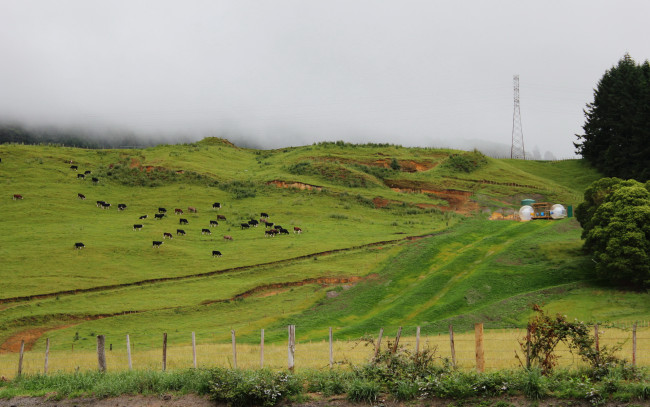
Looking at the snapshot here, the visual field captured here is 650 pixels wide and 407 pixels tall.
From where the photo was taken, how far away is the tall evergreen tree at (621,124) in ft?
331

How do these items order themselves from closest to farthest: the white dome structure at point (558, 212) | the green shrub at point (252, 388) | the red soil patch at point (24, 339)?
1. the green shrub at point (252, 388)
2. the red soil patch at point (24, 339)
3. the white dome structure at point (558, 212)

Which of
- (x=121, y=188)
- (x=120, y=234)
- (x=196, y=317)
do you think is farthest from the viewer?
(x=121, y=188)

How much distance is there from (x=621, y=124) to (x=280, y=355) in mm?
100606

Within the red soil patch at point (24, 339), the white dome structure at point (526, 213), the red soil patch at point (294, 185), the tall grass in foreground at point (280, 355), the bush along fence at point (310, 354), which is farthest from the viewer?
the red soil patch at point (294, 185)

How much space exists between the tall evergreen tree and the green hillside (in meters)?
10.8

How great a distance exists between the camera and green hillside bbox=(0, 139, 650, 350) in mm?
47438

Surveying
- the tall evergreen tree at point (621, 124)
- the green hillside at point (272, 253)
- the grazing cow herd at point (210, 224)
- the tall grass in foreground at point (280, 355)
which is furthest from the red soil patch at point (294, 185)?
the tall grass in foreground at point (280, 355)

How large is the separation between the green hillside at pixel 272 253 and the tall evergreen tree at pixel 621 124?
10.8 metres

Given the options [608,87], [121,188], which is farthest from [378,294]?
[608,87]

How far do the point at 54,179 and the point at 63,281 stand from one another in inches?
1810

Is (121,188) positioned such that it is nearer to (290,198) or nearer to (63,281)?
(290,198)

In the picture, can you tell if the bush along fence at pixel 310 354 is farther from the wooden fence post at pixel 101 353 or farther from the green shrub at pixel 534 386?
the green shrub at pixel 534 386

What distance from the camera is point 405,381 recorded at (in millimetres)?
18656

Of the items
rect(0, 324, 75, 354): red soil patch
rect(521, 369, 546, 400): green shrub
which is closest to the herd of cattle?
rect(0, 324, 75, 354): red soil patch
